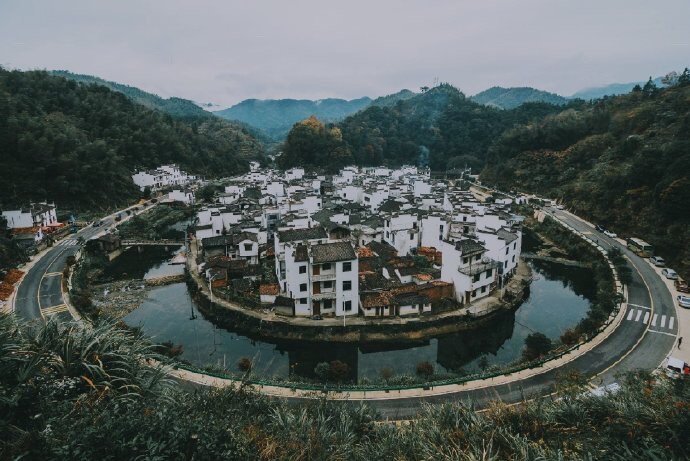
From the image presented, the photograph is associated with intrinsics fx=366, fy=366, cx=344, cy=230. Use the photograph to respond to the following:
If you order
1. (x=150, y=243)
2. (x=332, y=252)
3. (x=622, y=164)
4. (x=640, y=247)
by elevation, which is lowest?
(x=150, y=243)

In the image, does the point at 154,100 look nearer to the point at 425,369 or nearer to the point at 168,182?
the point at 168,182

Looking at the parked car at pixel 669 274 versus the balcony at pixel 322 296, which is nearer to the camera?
the balcony at pixel 322 296

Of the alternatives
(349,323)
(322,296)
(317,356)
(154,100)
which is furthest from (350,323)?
(154,100)

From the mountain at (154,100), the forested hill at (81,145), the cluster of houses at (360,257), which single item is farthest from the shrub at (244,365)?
the mountain at (154,100)

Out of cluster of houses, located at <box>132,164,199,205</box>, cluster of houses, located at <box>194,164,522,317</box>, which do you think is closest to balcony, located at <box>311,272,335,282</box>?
cluster of houses, located at <box>194,164,522,317</box>

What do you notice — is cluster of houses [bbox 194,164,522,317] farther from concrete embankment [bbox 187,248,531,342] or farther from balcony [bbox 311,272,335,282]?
concrete embankment [bbox 187,248,531,342]

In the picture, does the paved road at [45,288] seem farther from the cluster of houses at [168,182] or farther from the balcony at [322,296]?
the cluster of houses at [168,182]
